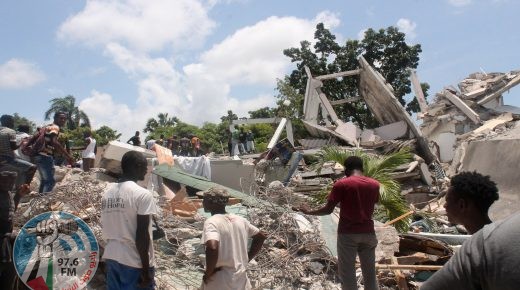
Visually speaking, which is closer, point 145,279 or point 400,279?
point 145,279

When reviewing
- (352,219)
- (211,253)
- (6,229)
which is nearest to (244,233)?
(211,253)

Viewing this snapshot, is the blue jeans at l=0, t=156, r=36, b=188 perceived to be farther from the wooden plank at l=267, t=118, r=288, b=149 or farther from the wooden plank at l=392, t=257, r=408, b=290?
the wooden plank at l=267, t=118, r=288, b=149

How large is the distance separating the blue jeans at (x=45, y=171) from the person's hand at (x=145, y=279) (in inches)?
163

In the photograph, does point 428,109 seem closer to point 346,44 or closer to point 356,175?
point 346,44

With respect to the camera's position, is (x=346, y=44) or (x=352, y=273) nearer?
(x=352, y=273)

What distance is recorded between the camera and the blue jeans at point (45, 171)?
22.3ft

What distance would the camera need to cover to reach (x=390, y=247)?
6.00m

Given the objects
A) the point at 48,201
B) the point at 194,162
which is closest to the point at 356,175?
the point at 48,201

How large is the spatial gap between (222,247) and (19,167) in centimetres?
437

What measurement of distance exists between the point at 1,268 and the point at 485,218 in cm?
351

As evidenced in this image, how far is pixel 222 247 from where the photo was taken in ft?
10.2

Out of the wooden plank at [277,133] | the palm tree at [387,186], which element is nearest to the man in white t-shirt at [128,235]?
the palm tree at [387,186]
